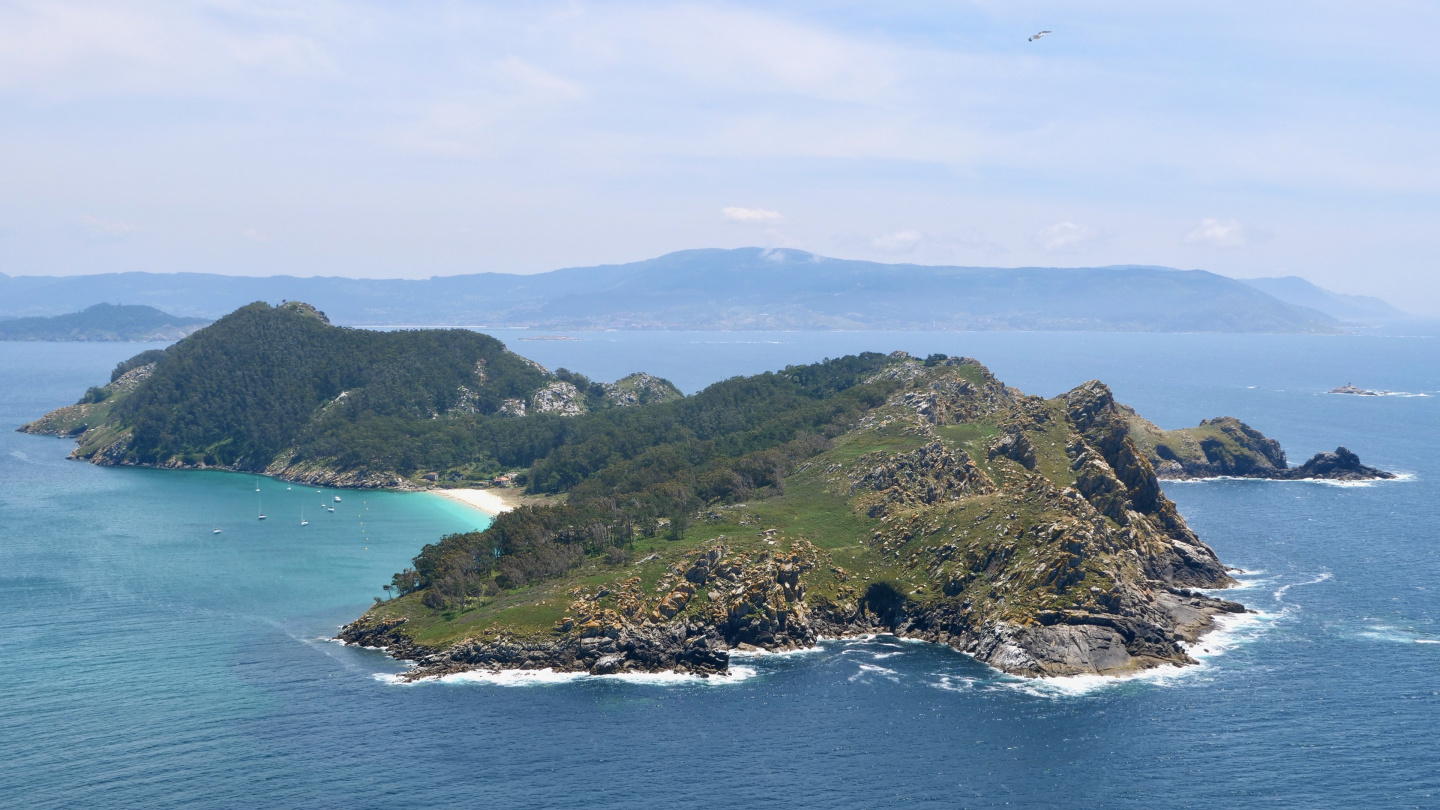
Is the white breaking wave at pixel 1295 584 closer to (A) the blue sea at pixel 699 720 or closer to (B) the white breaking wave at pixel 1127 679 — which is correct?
(A) the blue sea at pixel 699 720

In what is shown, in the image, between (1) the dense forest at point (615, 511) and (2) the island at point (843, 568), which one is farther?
(1) the dense forest at point (615, 511)

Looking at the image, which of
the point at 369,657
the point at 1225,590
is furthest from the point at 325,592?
the point at 1225,590

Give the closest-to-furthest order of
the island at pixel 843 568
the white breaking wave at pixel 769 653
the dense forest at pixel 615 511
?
the island at pixel 843 568
the white breaking wave at pixel 769 653
the dense forest at pixel 615 511

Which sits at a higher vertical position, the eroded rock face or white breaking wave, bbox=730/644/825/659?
the eroded rock face

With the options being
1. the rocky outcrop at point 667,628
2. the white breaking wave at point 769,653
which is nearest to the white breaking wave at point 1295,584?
the rocky outcrop at point 667,628

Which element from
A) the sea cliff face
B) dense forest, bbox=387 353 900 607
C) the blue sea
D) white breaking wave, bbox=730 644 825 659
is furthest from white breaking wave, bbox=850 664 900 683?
dense forest, bbox=387 353 900 607

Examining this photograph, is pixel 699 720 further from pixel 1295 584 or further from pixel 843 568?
pixel 1295 584

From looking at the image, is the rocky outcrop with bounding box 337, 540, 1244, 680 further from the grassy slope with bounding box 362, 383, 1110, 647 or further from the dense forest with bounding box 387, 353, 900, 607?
the dense forest with bounding box 387, 353, 900, 607

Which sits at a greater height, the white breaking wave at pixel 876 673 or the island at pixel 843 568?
the island at pixel 843 568

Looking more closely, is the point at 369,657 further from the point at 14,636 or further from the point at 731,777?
the point at 731,777

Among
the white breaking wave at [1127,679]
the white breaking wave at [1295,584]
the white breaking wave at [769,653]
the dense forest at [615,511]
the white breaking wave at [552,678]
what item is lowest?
the white breaking wave at [552,678]

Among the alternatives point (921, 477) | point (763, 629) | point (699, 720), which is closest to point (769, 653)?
point (763, 629)
